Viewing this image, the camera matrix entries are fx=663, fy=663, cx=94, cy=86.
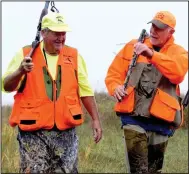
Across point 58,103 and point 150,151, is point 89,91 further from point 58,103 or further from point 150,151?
point 150,151

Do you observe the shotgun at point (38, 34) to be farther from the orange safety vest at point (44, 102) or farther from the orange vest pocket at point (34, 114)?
the orange vest pocket at point (34, 114)

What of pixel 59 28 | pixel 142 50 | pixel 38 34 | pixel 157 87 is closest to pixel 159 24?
pixel 142 50

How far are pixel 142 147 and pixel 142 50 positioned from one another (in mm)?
1094

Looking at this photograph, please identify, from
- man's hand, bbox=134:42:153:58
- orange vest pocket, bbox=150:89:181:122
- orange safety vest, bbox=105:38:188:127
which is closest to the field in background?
orange safety vest, bbox=105:38:188:127

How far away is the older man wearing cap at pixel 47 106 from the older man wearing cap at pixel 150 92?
651mm

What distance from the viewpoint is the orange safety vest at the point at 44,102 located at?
21.6 ft

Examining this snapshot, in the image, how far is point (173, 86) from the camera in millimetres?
7180

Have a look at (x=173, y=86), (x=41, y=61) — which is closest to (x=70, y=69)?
(x=41, y=61)

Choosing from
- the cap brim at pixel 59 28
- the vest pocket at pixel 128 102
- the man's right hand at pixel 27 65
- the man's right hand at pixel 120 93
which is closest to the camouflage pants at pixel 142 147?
the vest pocket at pixel 128 102

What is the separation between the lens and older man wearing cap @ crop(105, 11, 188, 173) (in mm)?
7051

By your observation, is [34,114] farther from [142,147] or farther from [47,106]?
[142,147]

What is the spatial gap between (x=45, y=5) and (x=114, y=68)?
40.2 inches

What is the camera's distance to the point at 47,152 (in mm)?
6664

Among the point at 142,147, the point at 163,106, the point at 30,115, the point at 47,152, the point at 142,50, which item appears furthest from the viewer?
the point at 142,147
